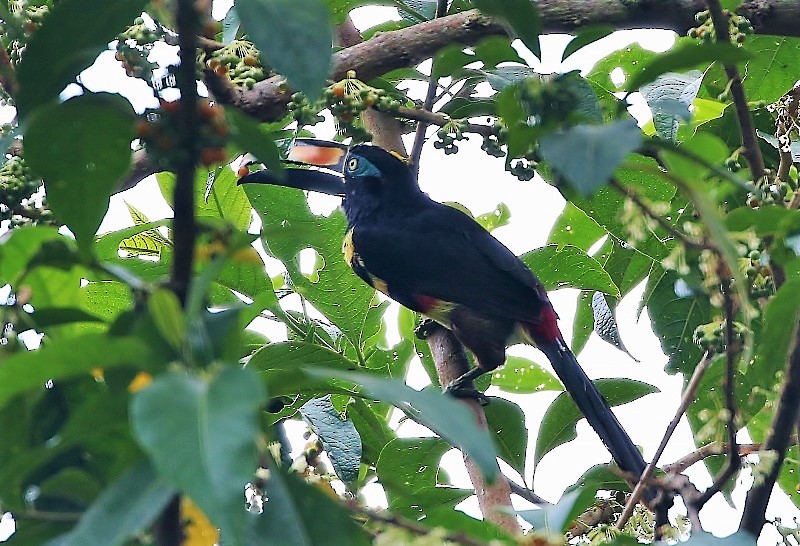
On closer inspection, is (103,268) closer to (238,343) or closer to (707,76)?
(238,343)

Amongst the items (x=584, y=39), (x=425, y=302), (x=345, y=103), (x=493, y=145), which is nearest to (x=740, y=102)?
(x=584, y=39)

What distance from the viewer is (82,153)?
1.05m

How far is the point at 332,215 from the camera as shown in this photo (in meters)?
2.78

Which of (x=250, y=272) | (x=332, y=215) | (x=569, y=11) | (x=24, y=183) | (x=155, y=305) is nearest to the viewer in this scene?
(x=155, y=305)

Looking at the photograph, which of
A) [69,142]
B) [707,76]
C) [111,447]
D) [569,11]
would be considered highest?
[707,76]

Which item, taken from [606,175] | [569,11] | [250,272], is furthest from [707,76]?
[606,175]

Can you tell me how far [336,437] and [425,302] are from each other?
1295mm

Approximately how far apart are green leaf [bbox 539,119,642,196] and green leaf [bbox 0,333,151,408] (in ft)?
1.27

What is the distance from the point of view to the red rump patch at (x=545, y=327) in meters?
3.67

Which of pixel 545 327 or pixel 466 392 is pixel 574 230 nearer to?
pixel 466 392

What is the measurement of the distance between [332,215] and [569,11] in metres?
0.88

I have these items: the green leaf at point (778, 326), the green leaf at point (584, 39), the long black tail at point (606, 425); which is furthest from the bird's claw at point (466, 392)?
the green leaf at point (584, 39)

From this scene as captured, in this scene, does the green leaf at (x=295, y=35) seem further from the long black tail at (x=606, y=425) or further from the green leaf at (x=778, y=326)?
the long black tail at (x=606, y=425)

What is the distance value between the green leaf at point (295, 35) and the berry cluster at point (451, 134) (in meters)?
1.27
